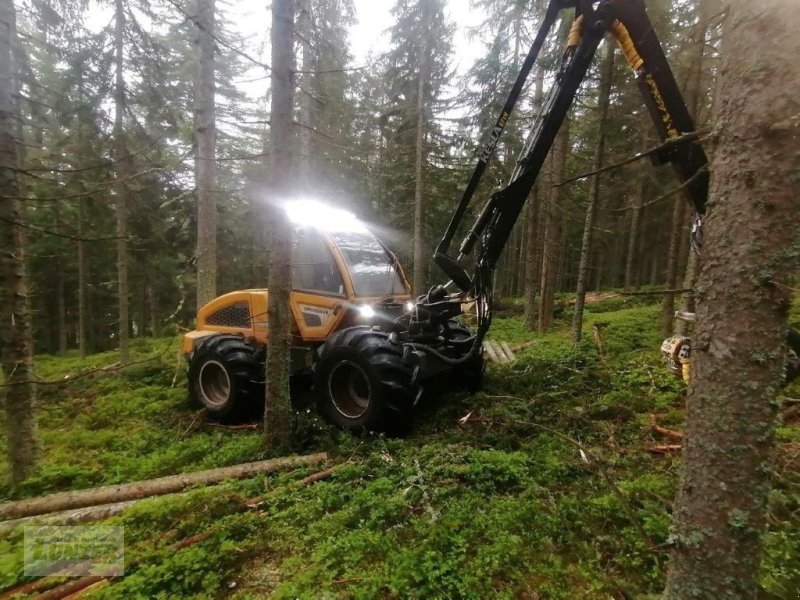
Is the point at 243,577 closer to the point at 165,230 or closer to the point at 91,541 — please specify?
the point at 91,541

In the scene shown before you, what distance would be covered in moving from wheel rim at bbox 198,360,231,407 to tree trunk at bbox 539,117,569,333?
27.7 ft

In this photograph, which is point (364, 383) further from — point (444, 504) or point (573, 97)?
point (573, 97)

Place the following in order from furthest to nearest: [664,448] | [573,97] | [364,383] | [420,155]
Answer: [420,155]
[364,383]
[573,97]
[664,448]

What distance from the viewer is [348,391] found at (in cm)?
485

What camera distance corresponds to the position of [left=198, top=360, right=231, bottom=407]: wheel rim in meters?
5.99

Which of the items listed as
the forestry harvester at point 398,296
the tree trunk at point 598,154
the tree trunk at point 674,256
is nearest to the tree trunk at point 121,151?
the forestry harvester at point 398,296

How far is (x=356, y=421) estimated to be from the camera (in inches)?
175

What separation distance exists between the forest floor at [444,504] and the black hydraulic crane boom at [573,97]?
1839 millimetres

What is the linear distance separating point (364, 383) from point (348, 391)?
0.28 m

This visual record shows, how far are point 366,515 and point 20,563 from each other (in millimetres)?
2459

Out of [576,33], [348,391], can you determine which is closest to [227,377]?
[348,391]

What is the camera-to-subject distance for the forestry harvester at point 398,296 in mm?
3479

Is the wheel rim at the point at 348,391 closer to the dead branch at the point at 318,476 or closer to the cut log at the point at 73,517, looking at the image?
the dead branch at the point at 318,476

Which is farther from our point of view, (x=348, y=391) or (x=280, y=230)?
(x=348, y=391)
